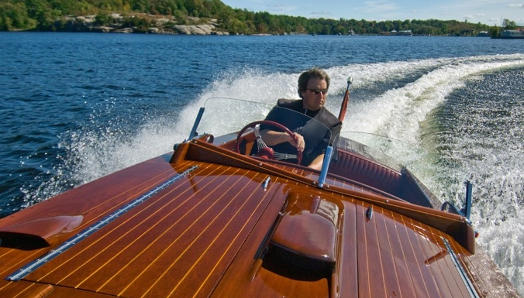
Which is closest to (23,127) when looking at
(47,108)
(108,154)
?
(47,108)

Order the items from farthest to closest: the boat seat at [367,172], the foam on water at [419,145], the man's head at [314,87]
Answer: the foam on water at [419,145], the boat seat at [367,172], the man's head at [314,87]

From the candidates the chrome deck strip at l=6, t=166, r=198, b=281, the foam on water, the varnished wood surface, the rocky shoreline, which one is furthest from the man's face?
the rocky shoreline

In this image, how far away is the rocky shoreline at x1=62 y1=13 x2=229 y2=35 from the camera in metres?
60.8

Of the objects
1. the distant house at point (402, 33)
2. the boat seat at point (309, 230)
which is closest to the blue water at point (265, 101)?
the boat seat at point (309, 230)

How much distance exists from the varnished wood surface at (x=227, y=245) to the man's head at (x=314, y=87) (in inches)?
35.8

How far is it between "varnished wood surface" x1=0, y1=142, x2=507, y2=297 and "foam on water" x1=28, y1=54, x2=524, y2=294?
1.73 meters

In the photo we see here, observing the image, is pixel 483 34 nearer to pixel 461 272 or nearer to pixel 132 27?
pixel 132 27

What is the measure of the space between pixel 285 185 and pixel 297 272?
1.01 m

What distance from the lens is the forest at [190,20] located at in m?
59.4

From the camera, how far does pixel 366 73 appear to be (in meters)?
13.9

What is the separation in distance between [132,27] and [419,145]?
65.3 meters

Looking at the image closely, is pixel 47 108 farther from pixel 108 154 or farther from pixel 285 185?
pixel 285 185

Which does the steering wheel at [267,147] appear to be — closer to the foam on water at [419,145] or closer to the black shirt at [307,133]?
the black shirt at [307,133]

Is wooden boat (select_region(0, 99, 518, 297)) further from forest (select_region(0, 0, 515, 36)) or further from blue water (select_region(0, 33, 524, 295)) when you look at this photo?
forest (select_region(0, 0, 515, 36))
